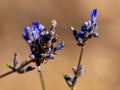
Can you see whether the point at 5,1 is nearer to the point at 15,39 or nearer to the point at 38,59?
the point at 15,39

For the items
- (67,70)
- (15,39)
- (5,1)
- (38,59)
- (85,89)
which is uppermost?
(5,1)

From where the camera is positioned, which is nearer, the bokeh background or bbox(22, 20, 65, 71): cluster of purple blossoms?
bbox(22, 20, 65, 71): cluster of purple blossoms

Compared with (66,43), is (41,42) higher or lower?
lower

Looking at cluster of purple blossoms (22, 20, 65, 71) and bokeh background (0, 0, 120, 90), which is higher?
bokeh background (0, 0, 120, 90)

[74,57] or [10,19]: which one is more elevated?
[10,19]

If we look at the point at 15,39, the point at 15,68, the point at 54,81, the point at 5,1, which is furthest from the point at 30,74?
the point at 15,68
